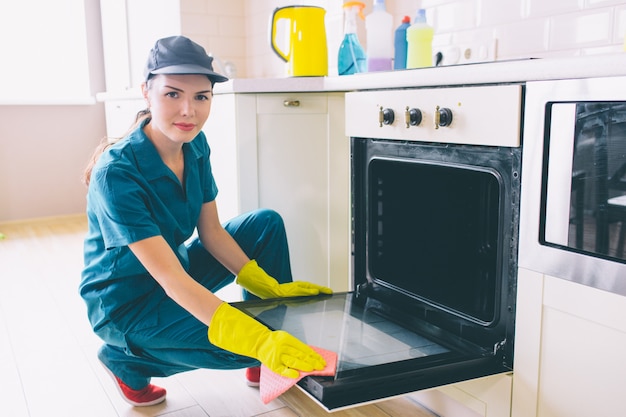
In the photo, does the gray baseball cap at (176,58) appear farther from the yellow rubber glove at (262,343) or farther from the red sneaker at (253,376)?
the red sneaker at (253,376)

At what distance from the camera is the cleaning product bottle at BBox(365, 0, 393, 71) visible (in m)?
2.06

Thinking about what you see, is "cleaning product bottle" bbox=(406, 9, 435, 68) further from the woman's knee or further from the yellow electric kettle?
the woman's knee

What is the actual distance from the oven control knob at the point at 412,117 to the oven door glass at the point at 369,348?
48 centimetres

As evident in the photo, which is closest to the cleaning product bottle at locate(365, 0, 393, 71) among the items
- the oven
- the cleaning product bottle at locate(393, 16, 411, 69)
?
the cleaning product bottle at locate(393, 16, 411, 69)

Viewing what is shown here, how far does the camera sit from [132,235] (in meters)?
1.42

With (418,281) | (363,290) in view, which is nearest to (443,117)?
(418,281)

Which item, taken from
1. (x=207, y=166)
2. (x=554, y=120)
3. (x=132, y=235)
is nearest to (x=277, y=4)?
(x=207, y=166)

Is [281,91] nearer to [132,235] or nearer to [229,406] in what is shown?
[132,235]

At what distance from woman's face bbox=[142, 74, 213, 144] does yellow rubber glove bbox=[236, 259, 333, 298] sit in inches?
16.5

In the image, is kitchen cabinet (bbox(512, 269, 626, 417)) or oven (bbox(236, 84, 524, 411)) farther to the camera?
oven (bbox(236, 84, 524, 411))

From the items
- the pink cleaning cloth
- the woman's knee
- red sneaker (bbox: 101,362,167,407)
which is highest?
the woman's knee

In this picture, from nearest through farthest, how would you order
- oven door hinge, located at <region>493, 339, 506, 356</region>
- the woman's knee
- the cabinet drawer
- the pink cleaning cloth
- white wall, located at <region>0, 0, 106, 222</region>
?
the pink cleaning cloth
oven door hinge, located at <region>493, 339, 506, 356</region>
the woman's knee
the cabinet drawer
white wall, located at <region>0, 0, 106, 222</region>

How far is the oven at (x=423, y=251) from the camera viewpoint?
1239 millimetres

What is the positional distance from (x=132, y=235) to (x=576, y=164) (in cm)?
95
